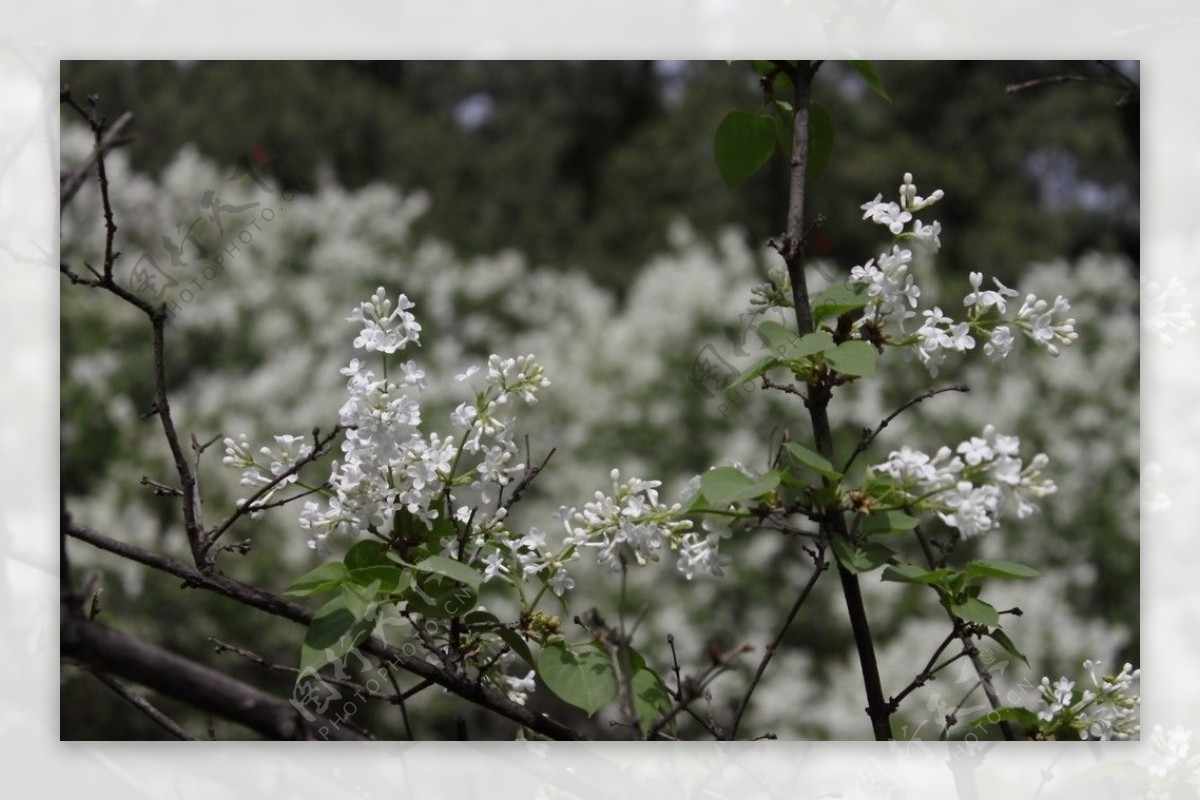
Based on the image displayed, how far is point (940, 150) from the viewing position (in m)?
3.80

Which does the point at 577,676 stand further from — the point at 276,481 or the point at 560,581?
the point at 276,481

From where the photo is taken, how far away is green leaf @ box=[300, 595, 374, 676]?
768 mm

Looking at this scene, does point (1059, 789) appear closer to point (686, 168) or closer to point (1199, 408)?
point (1199, 408)

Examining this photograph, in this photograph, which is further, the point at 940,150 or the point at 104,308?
the point at 940,150

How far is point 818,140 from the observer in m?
0.92

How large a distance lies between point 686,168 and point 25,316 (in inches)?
122

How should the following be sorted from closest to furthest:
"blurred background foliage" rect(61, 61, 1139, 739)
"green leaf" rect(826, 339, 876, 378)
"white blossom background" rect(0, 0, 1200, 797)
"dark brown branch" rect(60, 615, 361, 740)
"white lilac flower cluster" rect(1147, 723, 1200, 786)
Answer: "dark brown branch" rect(60, 615, 361, 740), "green leaf" rect(826, 339, 876, 378), "white lilac flower cluster" rect(1147, 723, 1200, 786), "white blossom background" rect(0, 0, 1200, 797), "blurred background foliage" rect(61, 61, 1139, 739)

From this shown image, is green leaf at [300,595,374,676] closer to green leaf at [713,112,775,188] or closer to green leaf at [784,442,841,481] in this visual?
green leaf at [784,442,841,481]

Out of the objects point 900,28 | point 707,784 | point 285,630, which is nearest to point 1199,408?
point 900,28

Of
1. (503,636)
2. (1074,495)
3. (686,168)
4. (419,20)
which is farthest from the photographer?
(686,168)

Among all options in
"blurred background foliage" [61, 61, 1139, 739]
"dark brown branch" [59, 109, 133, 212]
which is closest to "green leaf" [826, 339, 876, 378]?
"dark brown branch" [59, 109, 133, 212]

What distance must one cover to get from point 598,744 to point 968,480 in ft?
1.68

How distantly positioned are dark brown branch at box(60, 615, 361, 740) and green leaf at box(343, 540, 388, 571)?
7.9 inches

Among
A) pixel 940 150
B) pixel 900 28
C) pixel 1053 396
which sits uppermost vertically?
pixel 940 150
